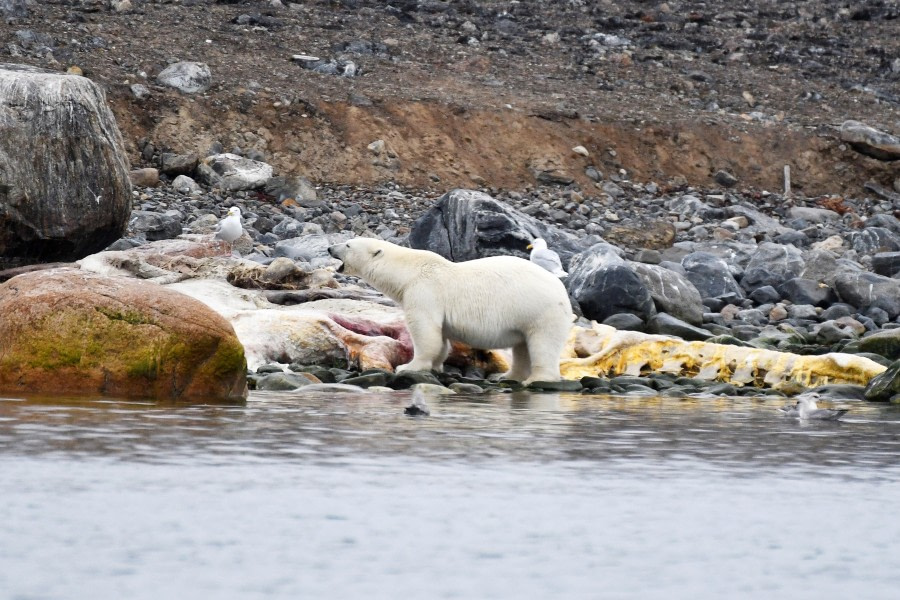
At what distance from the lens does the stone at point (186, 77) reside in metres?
27.7

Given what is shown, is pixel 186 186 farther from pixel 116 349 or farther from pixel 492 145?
pixel 116 349

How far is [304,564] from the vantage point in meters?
3.99

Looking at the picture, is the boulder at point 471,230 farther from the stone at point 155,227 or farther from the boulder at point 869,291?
the stone at point 155,227

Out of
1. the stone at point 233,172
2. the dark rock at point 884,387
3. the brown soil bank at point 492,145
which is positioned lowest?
the dark rock at point 884,387

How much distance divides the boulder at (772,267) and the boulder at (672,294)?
9.72ft

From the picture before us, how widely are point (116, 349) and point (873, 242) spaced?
1757cm

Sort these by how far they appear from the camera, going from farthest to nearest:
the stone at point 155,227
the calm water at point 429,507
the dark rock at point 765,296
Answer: the stone at point 155,227 → the dark rock at point 765,296 → the calm water at point 429,507

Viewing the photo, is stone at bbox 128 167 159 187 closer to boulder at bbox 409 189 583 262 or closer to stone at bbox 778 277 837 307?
boulder at bbox 409 189 583 262

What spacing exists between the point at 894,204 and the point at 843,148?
267cm

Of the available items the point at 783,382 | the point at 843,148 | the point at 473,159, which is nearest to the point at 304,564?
the point at 783,382

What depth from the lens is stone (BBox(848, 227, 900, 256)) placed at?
2255 cm

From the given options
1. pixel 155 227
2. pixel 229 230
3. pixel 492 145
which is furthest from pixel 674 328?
pixel 492 145

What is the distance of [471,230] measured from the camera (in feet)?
53.9

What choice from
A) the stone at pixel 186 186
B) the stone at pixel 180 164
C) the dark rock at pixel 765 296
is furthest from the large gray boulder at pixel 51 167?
the stone at pixel 180 164
